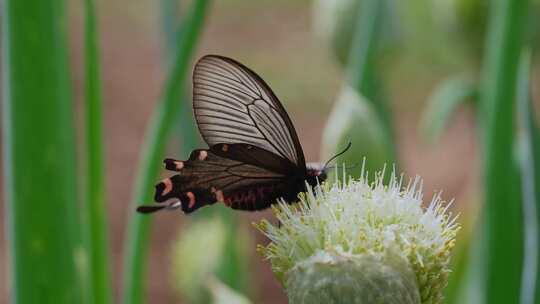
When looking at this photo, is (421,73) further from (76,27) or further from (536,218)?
(536,218)

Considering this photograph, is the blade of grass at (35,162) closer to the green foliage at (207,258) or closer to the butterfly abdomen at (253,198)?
the butterfly abdomen at (253,198)

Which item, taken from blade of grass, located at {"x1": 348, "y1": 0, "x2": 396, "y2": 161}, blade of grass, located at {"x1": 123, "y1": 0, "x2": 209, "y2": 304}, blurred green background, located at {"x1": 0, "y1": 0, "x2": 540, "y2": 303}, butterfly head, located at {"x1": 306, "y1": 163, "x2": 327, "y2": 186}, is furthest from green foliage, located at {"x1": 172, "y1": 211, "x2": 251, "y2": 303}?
butterfly head, located at {"x1": 306, "y1": 163, "x2": 327, "y2": 186}

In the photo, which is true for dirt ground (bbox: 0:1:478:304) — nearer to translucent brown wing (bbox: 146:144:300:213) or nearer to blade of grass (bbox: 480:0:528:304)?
blade of grass (bbox: 480:0:528:304)

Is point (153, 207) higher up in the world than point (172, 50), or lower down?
lower down

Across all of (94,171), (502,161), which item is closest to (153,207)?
(94,171)

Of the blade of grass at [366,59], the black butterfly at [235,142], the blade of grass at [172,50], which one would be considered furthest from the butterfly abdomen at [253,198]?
the blade of grass at [172,50]

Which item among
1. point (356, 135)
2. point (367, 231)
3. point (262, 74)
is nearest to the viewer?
point (367, 231)

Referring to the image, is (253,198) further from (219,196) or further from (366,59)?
(366,59)
